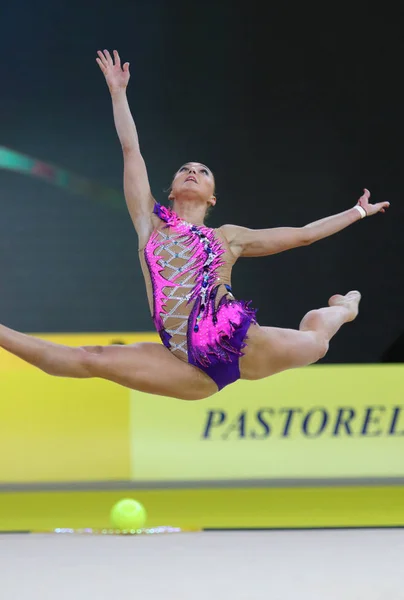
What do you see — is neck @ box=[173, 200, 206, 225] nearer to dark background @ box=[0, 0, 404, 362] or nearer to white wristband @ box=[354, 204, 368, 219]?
white wristband @ box=[354, 204, 368, 219]

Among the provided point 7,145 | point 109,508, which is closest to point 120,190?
point 7,145

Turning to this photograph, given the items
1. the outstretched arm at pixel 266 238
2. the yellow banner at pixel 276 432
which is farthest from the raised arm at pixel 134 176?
the yellow banner at pixel 276 432

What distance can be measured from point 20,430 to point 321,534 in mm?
2109

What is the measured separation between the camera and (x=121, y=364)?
→ 2.95 metres

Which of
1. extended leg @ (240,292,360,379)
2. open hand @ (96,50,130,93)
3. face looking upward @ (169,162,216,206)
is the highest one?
open hand @ (96,50,130,93)

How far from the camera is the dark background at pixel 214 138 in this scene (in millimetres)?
6770

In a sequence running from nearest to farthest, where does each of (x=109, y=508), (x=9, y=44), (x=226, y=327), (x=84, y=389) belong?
(x=226, y=327)
(x=109, y=508)
(x=84, y=389)
(x=9, y=44)

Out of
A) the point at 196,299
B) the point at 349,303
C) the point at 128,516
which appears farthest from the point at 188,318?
the point at 128,516

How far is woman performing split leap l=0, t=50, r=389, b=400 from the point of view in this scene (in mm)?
2959

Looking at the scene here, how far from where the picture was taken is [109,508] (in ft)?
16.9

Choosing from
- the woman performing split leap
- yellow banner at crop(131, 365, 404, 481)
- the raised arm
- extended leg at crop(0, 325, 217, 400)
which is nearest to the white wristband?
the woman performing split leap

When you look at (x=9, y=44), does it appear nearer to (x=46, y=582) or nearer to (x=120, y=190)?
(x=120, y=190)

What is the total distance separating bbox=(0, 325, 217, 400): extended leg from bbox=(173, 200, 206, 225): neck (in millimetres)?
567

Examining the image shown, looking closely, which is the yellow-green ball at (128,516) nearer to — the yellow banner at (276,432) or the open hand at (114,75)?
the yellow banner at (276,432)
